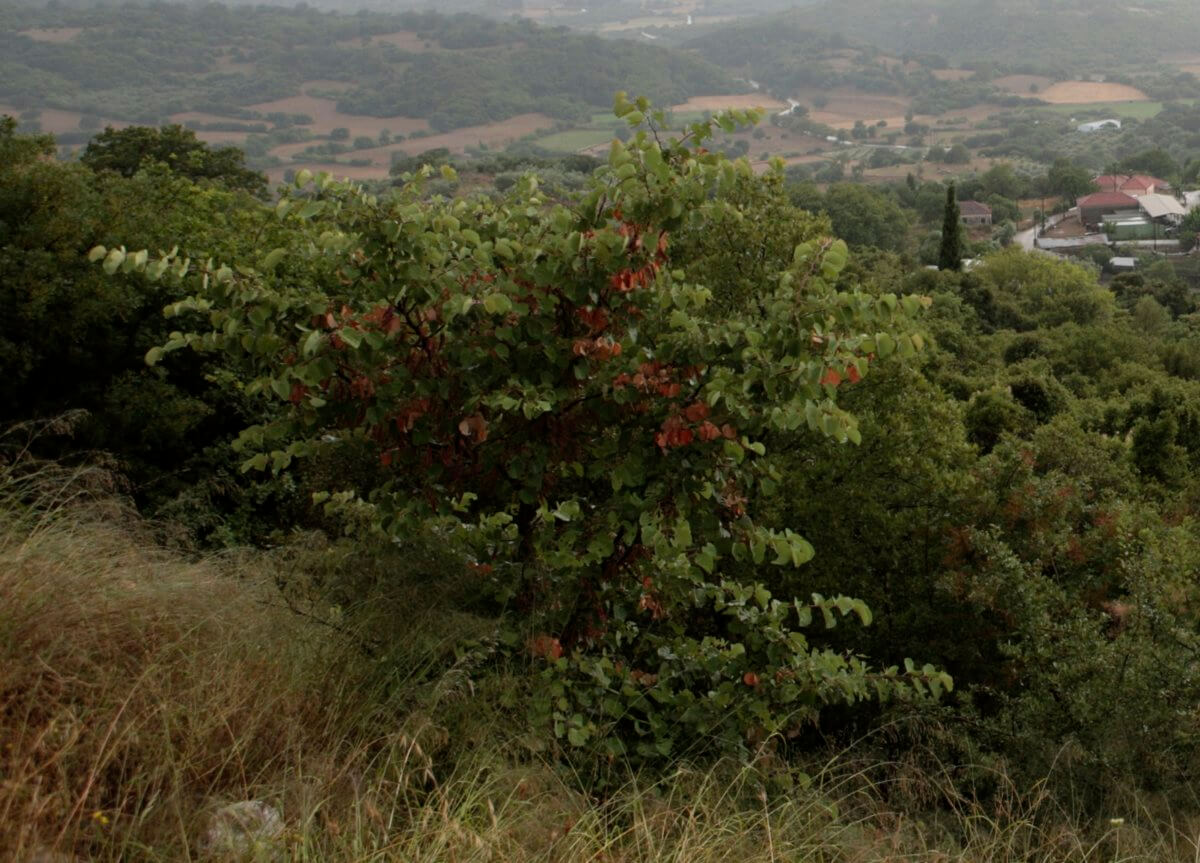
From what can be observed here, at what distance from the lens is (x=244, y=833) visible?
2979mm

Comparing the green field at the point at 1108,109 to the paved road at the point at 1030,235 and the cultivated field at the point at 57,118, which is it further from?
the cultivated field at the point at 57,118

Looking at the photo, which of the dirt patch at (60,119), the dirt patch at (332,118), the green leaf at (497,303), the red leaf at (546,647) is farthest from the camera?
the dirt patch at (332,118)

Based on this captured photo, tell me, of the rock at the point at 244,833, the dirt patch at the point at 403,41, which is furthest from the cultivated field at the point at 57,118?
the rock at the point at 244,833

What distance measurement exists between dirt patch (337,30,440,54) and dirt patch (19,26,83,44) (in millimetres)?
39474

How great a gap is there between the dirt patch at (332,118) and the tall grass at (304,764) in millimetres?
138108

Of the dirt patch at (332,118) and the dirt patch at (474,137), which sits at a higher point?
the dirt patch at (332,118)

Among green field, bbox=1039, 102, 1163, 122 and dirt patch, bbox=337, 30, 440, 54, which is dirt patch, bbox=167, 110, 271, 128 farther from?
green field, bbox=1039, 102, 1163, 122

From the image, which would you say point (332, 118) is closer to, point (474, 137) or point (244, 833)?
point (474, 137)

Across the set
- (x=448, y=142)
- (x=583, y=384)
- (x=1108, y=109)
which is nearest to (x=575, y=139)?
(x=448, y=142)

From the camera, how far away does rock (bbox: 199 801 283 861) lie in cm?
288

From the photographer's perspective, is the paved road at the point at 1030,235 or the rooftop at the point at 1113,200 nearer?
the paved road at the point at 1030,235

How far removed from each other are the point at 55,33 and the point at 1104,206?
129 meters

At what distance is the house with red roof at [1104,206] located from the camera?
108m

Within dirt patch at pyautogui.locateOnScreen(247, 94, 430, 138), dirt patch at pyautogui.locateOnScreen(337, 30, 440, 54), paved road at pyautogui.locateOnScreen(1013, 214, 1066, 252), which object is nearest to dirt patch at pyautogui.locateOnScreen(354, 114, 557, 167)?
dirt patch at pyautogui.locateOnScreen(247, 94, 430, 138)
